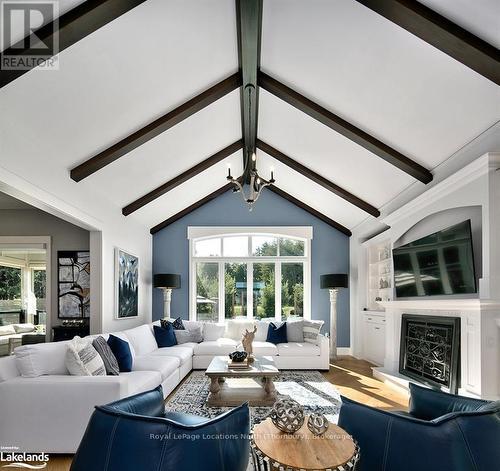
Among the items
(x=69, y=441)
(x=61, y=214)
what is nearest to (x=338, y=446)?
(x=69, y=441)

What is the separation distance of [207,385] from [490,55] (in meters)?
4.66

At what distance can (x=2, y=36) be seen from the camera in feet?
8.36

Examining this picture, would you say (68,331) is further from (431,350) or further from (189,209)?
(431,350)

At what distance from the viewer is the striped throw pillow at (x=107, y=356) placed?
141 inches

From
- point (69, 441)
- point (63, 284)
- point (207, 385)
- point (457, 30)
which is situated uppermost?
A: point (457, 30)

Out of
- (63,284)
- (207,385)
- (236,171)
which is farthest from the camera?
(236,171)

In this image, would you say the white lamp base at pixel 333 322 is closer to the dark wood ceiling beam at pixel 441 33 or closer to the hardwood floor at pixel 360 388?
the hardwood floor at pixel 360 388

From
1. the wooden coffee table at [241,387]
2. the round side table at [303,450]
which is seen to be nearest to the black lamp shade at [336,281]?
the wooden coffee table at [241,387]

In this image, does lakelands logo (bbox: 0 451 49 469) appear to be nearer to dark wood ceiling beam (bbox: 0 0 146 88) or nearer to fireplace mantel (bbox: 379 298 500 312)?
dark wood ceiling beam (bbox: 0 0 146 88)

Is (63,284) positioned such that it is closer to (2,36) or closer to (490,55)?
(2,36)

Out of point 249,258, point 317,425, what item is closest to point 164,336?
point 249,258

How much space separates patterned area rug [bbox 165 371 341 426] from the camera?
3.97 meters

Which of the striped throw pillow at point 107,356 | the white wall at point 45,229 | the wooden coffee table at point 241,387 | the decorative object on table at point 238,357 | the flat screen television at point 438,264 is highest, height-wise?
the white wall at point 45,229

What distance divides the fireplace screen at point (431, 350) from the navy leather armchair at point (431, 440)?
82.2 inches
